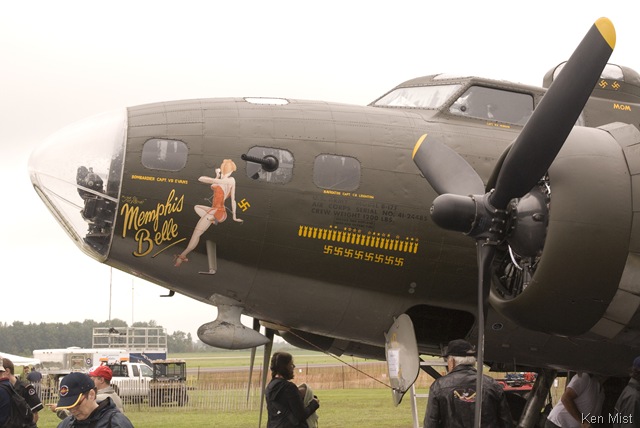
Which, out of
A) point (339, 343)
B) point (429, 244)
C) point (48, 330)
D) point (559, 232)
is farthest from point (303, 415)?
point (48, 330)

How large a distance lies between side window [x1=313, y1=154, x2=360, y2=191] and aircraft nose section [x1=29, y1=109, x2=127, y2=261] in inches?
91.0

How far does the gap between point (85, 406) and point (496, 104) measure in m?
7.55

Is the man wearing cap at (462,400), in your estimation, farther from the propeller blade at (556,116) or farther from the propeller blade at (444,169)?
the propeller blade at (444,169)

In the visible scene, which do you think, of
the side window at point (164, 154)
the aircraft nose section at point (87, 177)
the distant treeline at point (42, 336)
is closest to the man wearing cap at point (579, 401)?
the side window at point (164, 154)

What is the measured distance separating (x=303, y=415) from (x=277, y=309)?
1.57 metres

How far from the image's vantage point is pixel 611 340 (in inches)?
425

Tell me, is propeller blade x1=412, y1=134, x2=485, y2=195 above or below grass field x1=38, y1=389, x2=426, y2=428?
above

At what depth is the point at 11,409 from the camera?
13414 mm

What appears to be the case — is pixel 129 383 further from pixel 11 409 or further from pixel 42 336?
pixel 42 336

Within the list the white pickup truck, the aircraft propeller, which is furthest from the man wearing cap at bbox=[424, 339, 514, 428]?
the white pickup truck

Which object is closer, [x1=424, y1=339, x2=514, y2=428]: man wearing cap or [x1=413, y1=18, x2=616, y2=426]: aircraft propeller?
[x1=424, y1=339, x2=514, y2=428]: man wearing cap

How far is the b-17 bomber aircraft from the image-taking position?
10.2m

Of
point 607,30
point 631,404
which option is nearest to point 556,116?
point 607,30

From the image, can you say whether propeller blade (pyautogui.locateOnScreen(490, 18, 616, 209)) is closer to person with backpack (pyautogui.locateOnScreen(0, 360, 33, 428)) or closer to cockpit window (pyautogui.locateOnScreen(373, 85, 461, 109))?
cockpit window (pyautogui.locateOnScreen(373, 85, 461, 109))
